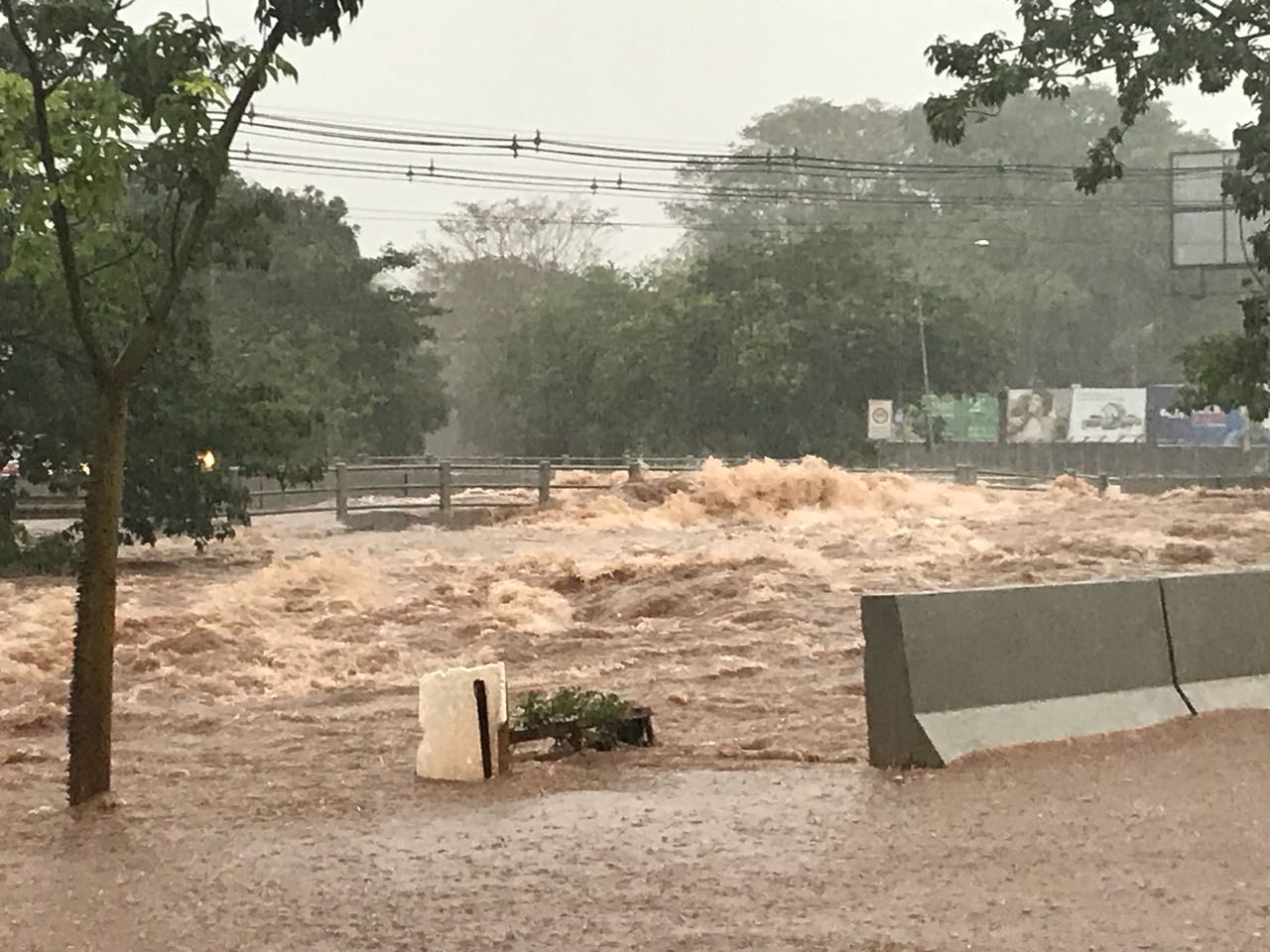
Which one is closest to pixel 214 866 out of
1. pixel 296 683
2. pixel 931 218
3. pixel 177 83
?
pixel 177 83

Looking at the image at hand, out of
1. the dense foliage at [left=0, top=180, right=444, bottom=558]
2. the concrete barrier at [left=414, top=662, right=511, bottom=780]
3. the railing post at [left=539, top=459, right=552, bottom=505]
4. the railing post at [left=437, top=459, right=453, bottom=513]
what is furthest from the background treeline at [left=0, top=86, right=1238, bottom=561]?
the concrete barrier at [left=414, top=662, right=511, bottom=780]

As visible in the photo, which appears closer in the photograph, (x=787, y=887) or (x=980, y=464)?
(x=787, y=887)

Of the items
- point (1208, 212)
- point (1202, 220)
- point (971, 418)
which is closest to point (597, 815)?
point (1208, 212)

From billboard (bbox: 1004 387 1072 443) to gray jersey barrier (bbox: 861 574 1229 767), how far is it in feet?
187

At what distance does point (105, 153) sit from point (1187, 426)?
60.6 meters

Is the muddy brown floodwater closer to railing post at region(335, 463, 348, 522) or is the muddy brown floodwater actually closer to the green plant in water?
the green plant in water

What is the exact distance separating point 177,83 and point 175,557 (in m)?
21.9

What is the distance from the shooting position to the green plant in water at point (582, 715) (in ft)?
31.5

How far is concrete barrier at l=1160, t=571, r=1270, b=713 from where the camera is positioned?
988cm

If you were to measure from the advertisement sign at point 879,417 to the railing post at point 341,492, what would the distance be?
26.3m

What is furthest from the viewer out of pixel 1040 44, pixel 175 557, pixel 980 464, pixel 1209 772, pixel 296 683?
pixel 980 464

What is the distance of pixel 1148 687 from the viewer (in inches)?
381

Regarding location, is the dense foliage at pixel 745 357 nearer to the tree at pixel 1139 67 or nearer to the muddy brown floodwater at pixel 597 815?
the tree at pixel 1139 67

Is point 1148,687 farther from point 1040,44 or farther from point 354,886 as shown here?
point 1040,44
